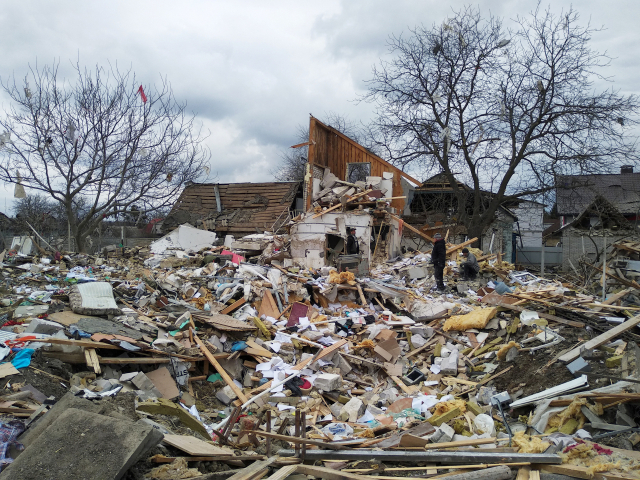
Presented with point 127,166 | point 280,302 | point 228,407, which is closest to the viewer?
point 228,407

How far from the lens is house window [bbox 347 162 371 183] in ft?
71.7

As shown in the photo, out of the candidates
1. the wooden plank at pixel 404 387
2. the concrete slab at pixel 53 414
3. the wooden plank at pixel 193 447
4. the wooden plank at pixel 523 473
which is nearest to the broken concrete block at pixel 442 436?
the wooden plank at pixel 523 473

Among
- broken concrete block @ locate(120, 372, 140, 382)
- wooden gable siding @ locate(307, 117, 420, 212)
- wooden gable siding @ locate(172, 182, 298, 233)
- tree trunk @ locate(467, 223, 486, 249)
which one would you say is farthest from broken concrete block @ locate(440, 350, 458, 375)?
wooden gable siding @ locate(172, 182, 298, 233)

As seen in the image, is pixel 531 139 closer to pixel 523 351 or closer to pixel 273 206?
pixel 273 206

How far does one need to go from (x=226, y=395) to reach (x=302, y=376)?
4.33 ft

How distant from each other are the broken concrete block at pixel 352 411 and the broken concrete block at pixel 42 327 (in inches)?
165

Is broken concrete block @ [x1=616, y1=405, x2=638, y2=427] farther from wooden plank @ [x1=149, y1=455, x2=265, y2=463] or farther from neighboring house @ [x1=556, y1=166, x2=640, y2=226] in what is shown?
neighboring house @ [x1=556, y1=166, x2=640, y2=226]

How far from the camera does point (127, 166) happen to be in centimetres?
1370

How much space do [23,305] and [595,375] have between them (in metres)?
8.58

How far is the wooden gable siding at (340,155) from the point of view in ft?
65.4

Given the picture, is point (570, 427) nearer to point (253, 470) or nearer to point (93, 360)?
point (253, 470)

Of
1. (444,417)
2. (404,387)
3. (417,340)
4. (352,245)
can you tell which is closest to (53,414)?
(444,417)

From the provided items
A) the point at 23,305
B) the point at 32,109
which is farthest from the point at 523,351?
the point at 32,109

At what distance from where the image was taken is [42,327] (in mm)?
6066
